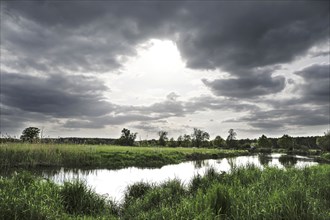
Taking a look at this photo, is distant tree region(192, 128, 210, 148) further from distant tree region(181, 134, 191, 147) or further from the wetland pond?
the wetland pond

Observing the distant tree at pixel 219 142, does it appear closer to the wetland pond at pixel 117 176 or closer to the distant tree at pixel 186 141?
the distant tree at pixel 186 141

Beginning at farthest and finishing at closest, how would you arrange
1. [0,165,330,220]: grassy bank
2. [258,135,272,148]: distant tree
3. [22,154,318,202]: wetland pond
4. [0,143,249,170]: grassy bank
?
[258,135,272,148]: distant tree
[0,143,249,170]: grassy bank
[22,154,318,202]: wetland pond
[0,165,330,220]: grassy bank

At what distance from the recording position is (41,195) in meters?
8.72

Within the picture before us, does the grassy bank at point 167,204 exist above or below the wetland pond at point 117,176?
above

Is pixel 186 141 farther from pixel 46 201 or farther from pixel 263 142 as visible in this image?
pixel 46 201

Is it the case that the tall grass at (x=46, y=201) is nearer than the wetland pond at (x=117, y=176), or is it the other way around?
the tall grass at (x=46, y=201)

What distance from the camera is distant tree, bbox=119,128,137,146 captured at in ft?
302

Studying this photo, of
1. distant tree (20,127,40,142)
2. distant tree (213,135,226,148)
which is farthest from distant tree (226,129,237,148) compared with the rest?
distant tree (20,127,40,142)

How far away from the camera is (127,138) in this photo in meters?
93.8

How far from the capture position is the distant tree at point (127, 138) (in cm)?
9200

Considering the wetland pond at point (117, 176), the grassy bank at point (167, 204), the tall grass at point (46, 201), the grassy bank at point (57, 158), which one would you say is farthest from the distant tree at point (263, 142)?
the tall grass at point (46, 201)

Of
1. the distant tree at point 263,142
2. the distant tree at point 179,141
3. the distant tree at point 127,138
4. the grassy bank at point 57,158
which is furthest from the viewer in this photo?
the distant tree at point 263,142

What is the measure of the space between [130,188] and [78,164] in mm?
14973

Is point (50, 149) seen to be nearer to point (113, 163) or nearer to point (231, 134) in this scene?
point (113, 163)
